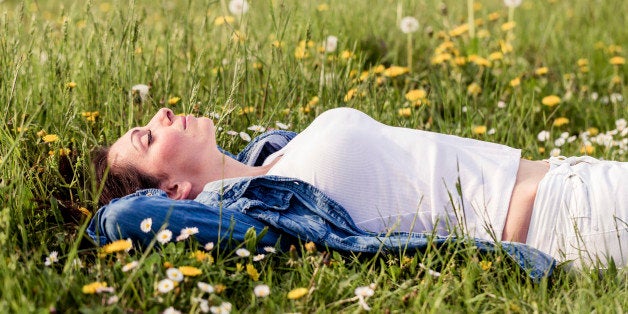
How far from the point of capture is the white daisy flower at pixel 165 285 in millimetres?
1907

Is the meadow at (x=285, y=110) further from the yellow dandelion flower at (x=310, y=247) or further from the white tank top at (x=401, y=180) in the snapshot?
the white tank top at (x=401, y=180)

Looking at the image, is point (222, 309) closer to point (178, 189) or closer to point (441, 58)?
point (178, 189)

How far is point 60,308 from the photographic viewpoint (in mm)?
1929

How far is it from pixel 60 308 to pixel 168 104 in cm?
138

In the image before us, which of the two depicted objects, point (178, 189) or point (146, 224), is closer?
point (146, 224)

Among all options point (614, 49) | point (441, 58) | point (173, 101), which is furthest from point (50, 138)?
point (614, 49)

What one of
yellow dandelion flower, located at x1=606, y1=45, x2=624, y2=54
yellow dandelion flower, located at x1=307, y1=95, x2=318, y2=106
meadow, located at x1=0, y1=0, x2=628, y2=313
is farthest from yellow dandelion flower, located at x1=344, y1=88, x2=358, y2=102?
yellow dandelion flower, located at x1=606, y1=45, x2=624, y2=54

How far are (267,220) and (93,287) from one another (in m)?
0.60

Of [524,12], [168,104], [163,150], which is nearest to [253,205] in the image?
[163,150]

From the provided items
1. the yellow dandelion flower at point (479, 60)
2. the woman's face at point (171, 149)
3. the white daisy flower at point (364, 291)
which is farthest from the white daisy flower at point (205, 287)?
the yellow dandelion flower at point (479, 60)

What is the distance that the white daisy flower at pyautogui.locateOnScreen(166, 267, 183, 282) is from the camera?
1948 millimetres

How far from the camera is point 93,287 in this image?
1.88 meters

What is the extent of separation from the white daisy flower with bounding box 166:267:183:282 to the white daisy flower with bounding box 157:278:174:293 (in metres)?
0.01

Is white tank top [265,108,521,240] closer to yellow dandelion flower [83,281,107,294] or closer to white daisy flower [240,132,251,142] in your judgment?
white daisy flower [240,132,251,142]
